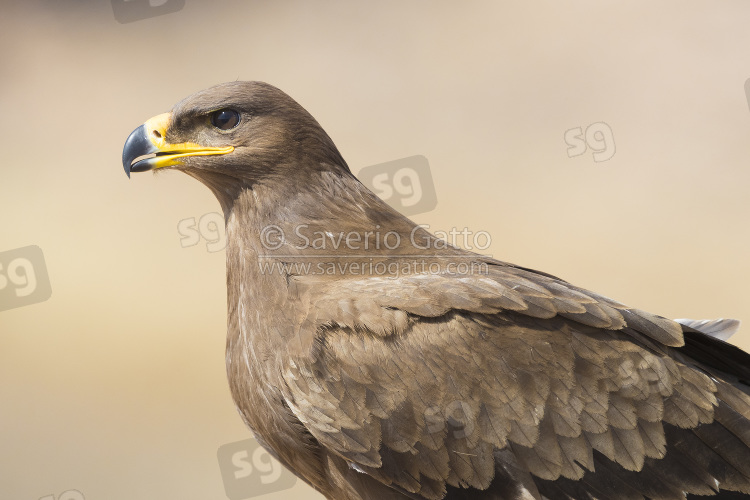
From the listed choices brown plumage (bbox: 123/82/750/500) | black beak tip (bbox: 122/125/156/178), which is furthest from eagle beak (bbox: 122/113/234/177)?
brown plumage (bbox: 123/82/750/500)

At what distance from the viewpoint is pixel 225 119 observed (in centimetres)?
332

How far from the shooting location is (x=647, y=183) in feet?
32.8

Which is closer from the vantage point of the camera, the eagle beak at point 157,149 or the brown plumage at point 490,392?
the brown plumage at point 490,392

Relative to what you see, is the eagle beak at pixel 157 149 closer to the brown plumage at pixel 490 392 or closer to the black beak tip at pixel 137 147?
the black beak tip at pixel 137 147

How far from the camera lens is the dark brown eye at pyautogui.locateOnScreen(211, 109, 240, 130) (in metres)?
3.30

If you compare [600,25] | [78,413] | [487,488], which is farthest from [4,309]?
[600,25]

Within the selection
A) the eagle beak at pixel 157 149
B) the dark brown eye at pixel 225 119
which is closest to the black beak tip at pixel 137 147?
the eagle beak at pixel 157 149

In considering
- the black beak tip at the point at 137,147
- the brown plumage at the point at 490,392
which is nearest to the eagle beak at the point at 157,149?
the black beak tip at the point at 137,147

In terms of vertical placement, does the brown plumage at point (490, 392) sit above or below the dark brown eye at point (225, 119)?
below

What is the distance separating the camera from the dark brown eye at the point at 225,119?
3.30m

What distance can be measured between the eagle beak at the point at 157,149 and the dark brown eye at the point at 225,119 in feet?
0.31

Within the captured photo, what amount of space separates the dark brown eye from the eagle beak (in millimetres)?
95

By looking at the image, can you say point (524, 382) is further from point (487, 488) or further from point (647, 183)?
point (647, 183)

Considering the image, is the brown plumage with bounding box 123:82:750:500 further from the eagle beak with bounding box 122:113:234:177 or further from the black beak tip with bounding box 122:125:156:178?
the black beak tip with bounding box 122:125:156:178
